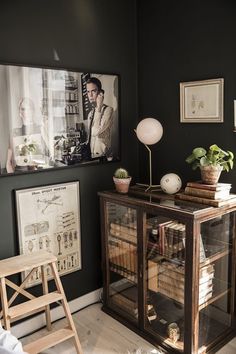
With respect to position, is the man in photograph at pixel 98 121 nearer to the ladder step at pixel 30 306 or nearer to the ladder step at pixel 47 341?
the ladder step at pixel 30 306

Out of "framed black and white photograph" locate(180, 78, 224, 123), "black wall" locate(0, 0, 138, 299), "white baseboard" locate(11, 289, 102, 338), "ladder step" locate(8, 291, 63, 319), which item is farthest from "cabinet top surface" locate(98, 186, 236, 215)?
"white baseboard" locate(11, 289, 102, 338)

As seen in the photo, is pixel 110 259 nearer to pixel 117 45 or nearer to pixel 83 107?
pixel 83 107

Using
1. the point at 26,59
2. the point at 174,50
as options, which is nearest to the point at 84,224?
the point at 26,59

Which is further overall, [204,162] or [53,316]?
[53,316]

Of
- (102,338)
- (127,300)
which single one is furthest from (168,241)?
(102,338)

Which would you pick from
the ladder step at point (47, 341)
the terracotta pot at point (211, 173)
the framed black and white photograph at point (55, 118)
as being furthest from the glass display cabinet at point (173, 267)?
the ladder step at point (47, 341)

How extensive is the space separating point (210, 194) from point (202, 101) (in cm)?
69

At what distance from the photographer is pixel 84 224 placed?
9.23 ft

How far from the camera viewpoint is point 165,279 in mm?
2363

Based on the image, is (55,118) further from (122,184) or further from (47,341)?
(47,341)

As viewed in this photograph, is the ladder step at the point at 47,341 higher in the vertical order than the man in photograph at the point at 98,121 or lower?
lower

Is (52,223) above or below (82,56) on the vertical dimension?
below

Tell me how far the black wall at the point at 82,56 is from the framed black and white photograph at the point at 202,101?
0.54 m

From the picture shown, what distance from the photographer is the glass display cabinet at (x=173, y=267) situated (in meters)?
2.14
